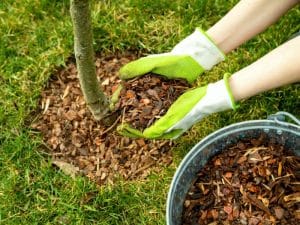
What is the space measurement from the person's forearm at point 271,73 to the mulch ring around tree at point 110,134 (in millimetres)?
402

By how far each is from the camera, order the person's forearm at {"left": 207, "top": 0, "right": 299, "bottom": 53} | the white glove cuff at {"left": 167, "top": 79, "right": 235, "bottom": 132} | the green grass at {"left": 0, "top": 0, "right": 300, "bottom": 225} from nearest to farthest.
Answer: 1. the white glove cuff at {"left": 167, "top": 79, "right": 235, "bottom": 132}
2. the person's forearm at {"left": 207, "top": 0, "right": 299, "bottom": 53}
3. the green grass at {"left": 0, "top": 0, "right": 300, "bottom": 225}

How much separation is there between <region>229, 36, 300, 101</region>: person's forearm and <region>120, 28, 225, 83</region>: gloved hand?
25cm

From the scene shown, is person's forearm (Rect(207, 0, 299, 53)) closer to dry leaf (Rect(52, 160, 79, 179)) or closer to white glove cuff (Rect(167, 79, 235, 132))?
white glove cuff (Rect(167, 79, 235, 132))

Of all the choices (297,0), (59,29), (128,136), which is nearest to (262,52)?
(297,0)

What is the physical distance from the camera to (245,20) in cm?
195

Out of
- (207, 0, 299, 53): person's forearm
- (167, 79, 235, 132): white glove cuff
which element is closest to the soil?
(167, 79, 235, 132): white glove cuff

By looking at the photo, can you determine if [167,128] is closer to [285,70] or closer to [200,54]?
[200,54]

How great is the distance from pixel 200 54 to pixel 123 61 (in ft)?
1.52

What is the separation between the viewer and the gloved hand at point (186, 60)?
201 cm

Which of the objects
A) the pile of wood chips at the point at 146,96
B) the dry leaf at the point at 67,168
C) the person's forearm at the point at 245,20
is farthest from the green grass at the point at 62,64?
the person's forearm at the point at 245,20

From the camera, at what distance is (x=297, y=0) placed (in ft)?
6.38

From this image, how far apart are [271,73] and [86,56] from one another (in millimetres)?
604

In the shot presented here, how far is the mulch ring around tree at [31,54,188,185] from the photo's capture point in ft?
6.91

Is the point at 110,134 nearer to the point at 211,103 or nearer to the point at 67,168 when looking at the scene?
the point at 67,168
